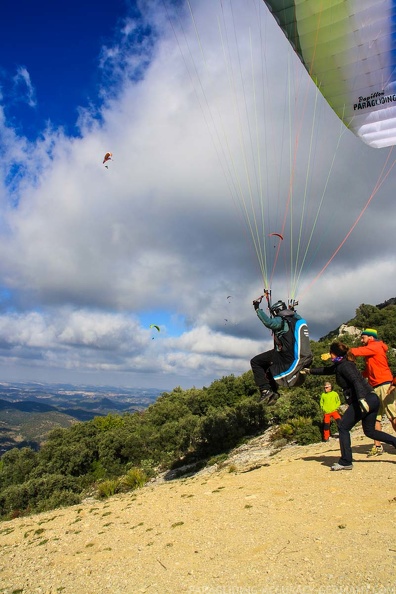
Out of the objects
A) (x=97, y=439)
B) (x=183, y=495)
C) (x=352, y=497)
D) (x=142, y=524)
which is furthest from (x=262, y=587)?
(x=97, y=439)

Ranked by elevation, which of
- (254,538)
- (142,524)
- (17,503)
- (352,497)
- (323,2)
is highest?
(323,2)

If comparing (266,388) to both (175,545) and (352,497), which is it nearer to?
(352,497)

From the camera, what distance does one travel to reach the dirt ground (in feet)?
14.8

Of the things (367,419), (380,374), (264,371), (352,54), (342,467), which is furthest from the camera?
(352,54)

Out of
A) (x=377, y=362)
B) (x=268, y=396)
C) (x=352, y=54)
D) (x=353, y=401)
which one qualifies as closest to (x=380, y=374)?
(x=377, y=362)

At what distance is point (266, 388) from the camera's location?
8688mm

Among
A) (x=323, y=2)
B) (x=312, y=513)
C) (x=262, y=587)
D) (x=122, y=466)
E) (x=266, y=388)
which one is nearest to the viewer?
(x=262, y=587)

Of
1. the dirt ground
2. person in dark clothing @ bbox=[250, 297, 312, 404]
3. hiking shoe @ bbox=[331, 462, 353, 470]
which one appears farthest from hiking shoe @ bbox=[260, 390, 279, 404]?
hiking shoe @ bbox=[331, 462, 353, 470]

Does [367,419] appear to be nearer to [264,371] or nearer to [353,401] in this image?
[353,401]

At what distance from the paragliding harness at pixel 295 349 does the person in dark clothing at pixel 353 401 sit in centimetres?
47

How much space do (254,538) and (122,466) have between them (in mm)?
23840

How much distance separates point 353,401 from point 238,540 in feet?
11.4

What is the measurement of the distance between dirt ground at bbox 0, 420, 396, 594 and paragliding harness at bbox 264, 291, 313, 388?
2117 mm

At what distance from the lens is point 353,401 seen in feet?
24.5
